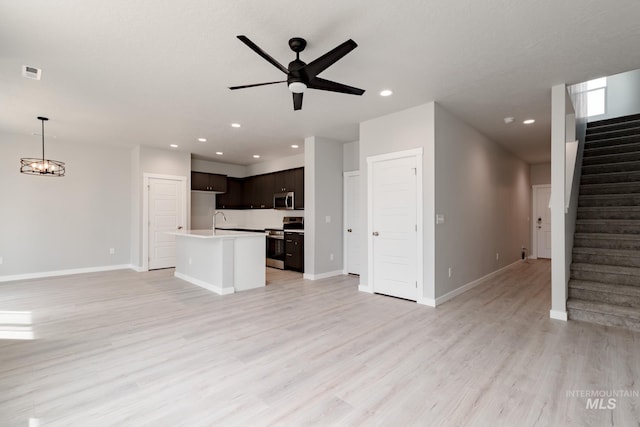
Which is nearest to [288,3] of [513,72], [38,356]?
[513,72]

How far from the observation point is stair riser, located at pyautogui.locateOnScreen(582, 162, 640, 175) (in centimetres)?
489

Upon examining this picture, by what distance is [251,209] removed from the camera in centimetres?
860

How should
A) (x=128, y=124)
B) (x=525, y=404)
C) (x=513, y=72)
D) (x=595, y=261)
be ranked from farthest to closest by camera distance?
1. (x=128, y=124)
2. (x=595, y=261)
3. (x=513, y=72)
4. (x=525, y=404)

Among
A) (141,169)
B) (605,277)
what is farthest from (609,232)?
(141,169)

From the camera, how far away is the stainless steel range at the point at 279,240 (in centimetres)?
675

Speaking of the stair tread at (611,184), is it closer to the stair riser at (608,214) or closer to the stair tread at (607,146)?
the stair riser at (608,214)

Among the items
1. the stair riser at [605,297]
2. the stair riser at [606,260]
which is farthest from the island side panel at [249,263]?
the stair riser at [606,260]

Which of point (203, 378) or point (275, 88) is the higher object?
point (275, 88)

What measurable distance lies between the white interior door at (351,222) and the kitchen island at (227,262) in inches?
73.6

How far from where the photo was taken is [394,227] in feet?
14.6

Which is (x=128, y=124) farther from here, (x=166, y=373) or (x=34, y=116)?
(x=166, y=373)

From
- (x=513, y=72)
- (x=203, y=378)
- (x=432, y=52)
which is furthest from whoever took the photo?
(x=513, y=72)

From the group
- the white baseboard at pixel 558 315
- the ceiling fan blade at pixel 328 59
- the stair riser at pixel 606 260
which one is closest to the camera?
the ceiling fan blade at pixel 328 59

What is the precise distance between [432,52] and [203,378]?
340 cm
